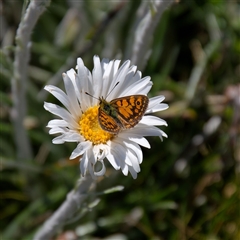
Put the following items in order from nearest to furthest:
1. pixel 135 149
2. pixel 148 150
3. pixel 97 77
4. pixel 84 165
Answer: pixel 84 165, pixel 135 149, pixel 97 77, pixel 148 150

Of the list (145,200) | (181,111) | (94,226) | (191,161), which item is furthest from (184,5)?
(94,226)

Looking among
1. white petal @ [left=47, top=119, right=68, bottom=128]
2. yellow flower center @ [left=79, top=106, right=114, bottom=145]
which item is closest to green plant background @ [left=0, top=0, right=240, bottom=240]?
yellow flower center @ [left=79, top=106, right=114, bottom=145]


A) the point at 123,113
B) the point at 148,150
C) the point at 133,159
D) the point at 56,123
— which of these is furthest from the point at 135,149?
the point at 148,150

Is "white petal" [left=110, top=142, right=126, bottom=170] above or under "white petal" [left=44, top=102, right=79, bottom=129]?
under

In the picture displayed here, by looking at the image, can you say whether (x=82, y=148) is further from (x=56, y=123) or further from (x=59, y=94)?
Result: (x=59, y=94)

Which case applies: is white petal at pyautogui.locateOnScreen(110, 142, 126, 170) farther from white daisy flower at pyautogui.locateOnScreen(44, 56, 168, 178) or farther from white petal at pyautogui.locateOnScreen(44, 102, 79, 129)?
white petal at pyautogui.locateOnScreen(44, 102, 79, 129)
